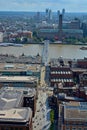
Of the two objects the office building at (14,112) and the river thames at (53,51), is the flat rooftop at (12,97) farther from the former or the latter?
the river thames at (53,51)

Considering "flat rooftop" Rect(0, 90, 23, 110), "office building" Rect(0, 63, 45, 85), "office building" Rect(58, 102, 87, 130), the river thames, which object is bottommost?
the river thames

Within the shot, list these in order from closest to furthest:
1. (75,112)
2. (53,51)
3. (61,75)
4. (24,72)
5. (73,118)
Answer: (73,118), (75,112), (24,72), (61,75), (53,51)

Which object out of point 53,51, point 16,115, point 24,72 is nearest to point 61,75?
point 24,72

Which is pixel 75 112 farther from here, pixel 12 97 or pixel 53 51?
pixel 53 51

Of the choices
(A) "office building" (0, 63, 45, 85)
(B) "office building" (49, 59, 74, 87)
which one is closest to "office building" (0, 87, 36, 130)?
(B) "office building" (49, 59, 74, 87)

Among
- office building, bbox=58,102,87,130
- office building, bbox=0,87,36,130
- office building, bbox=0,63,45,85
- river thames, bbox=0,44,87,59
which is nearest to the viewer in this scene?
office building, bbox=0,87,36,130

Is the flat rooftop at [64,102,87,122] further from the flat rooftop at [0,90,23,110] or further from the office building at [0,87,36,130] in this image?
the flat rooftop at [0,90,23,110]

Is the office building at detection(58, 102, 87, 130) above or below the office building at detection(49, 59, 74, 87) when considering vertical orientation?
above
